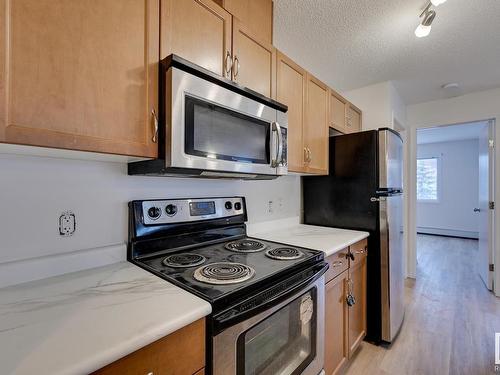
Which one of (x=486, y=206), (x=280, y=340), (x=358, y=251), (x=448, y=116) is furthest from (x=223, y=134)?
(x=486, y=206)

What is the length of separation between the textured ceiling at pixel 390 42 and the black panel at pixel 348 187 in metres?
0.72

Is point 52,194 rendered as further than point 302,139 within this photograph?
No

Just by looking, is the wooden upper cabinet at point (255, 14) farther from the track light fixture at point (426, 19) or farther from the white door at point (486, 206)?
the white door at point (486, 206)

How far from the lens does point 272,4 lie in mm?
1599

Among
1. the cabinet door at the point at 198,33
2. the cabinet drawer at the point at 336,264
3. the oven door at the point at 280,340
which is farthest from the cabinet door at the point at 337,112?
the oven door at the point at 280,340

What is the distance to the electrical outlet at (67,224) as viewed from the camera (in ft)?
3.33

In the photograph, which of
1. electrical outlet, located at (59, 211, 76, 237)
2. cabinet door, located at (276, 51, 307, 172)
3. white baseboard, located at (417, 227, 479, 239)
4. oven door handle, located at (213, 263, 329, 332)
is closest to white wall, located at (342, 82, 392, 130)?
cabinet door, located at (276, 51, 307, 172)

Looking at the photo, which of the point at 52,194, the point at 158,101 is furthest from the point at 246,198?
the point at 52,194

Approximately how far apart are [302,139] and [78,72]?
1.39m

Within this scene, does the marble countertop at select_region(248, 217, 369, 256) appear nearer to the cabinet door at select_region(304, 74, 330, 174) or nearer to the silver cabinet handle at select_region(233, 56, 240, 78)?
the cabinet door at select_region(304, 74, 330, 174)

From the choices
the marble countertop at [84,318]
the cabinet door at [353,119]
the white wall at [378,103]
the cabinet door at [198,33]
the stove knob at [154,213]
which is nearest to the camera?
the marble countertop at [84,318]

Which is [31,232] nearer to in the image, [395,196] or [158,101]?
[158,101]

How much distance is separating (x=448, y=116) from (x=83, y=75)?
154 inches

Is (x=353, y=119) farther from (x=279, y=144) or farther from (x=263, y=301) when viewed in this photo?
(x=263, y=301)
